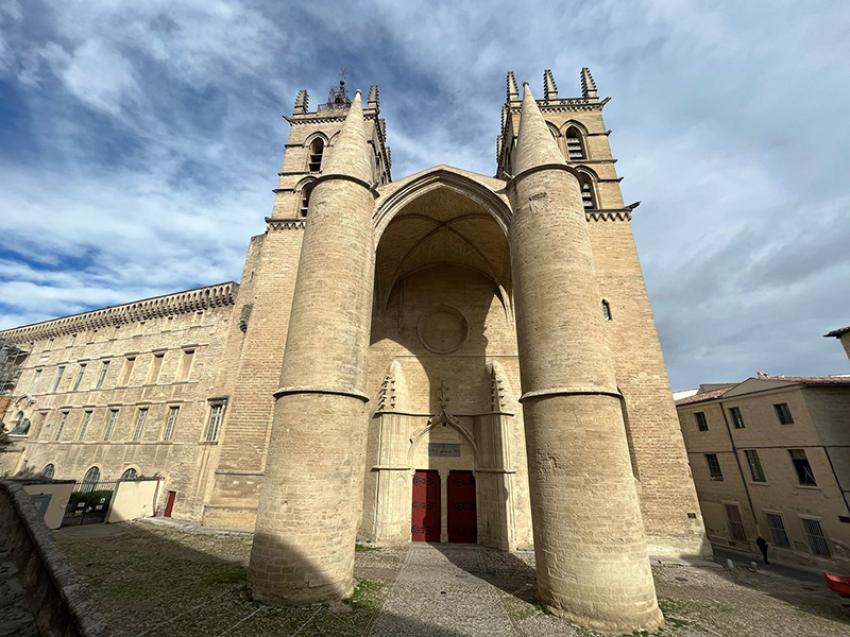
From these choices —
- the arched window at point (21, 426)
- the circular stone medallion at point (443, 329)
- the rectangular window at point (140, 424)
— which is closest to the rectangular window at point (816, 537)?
the circular stone medallion at point (443, 329)

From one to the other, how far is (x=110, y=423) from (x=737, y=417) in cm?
3071

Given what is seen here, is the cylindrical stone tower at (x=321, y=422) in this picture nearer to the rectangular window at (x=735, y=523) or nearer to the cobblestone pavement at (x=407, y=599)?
the cobblestone pavement at (x=407, y=599)

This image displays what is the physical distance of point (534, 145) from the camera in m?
9.28

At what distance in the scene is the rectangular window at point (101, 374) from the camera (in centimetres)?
2108

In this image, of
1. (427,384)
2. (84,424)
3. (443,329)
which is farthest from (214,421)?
(84,424)

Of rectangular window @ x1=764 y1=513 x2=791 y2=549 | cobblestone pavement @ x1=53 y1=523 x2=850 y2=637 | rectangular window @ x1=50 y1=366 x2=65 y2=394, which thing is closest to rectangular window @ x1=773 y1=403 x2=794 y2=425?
rectangular window @ x1=764 y1=513 x2=791 y2=549

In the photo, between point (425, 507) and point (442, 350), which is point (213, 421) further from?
point (442, 350)

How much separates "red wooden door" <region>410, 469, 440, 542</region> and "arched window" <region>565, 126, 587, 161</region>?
13.7m

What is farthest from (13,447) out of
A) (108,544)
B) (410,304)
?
(410,304)

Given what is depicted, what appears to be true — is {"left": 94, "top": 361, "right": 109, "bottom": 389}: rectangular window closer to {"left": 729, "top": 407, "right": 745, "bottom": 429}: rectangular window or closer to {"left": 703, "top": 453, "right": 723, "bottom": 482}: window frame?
{"left": 703, "top": 453, "right": 723, "bottom": 482}: window frame

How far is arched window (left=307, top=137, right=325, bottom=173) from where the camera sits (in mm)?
16975

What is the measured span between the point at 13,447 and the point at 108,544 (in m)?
22.4

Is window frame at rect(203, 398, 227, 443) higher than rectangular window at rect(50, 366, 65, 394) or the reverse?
the reverse

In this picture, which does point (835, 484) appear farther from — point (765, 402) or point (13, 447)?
point (13, 447)
